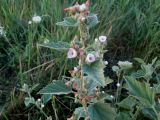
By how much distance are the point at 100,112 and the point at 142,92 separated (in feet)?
0.50

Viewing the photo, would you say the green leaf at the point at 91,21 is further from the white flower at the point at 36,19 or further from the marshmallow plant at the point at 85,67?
the white flower at the point at 36,19

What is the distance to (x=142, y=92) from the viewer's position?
1249 mm

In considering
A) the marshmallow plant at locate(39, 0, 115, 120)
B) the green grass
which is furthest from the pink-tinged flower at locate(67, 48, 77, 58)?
the green grass

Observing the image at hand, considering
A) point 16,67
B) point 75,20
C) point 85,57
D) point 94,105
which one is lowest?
point 16,67

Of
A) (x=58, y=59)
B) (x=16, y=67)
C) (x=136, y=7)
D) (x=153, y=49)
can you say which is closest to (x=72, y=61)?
(x=58, y=59)

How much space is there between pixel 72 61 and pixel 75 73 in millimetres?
734

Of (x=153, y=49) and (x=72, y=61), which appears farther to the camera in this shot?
(x=153, y=49)

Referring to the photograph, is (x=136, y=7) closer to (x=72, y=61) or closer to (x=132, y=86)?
(x=72, y=61)

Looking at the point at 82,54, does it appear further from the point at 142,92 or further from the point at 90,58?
the point at 142,92

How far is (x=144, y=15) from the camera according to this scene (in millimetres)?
2328

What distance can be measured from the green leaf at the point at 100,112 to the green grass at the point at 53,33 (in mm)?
701

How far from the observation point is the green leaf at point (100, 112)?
1271 millimetres

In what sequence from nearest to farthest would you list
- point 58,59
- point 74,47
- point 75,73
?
point 74,47
point 75,73
point 58,59

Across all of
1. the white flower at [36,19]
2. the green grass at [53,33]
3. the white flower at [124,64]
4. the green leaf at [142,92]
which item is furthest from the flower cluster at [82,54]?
the white flower at [36,19]
